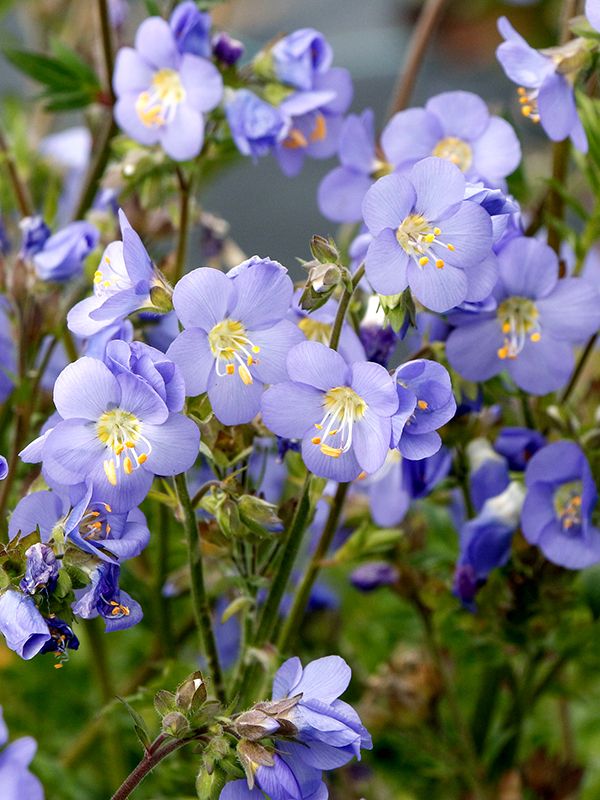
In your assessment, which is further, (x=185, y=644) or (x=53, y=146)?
(x=53, y=146)

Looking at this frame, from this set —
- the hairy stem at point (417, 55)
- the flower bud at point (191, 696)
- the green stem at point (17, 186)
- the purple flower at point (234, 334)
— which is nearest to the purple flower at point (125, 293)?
the purple flower at point (234, 334)

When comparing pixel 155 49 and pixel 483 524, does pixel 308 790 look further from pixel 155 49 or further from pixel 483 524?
Answer: pixel 155 49

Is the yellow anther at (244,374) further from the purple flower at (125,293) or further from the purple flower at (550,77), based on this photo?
the purple flower at (550,77)

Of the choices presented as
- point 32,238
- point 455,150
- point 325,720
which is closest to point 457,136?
point 455,150

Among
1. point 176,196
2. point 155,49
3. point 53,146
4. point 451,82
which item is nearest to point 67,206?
point 53,146

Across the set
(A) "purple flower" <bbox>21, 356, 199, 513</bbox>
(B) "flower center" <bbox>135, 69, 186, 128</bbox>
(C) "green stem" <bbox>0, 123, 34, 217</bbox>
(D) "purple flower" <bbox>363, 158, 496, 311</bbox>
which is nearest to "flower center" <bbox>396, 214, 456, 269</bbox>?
(D) "purple flower" <bbox>363, 158, 496, 311</bbox>

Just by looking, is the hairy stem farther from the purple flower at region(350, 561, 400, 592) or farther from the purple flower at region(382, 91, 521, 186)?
the purple flower at region(350, 561, 400, 592)

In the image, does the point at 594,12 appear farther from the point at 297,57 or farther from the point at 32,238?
the point at 32,238
